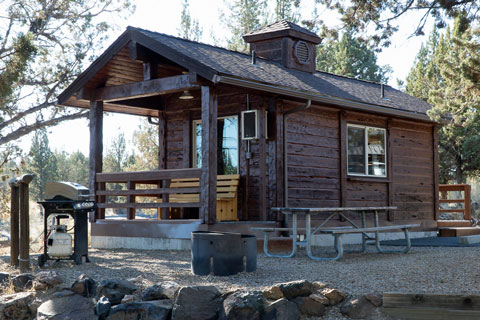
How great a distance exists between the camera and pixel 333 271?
8.00 m

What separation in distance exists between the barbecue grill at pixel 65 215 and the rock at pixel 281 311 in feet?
13.0

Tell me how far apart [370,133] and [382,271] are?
23.3 ft

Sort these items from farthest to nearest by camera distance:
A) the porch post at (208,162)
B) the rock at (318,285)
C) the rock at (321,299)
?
the porch post at (208,162) < the rock at (318,285) < the rock at (321,299)

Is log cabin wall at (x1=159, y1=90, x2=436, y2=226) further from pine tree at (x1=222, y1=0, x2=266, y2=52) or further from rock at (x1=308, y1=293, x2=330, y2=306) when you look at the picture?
pine tree at (x1=222, y1=0, x2=266, y2=52)

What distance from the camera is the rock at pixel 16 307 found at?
7.04 m

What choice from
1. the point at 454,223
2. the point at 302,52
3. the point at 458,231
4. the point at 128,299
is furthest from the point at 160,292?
the point at 454,223

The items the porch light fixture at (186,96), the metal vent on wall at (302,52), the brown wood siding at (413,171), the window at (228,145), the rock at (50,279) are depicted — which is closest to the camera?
the rock at (50,279)

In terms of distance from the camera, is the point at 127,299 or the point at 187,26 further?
the point at 187,26

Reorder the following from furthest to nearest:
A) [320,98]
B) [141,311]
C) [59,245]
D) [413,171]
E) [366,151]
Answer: [413,171], [366,151], [320,98], [59,245], [141,311]

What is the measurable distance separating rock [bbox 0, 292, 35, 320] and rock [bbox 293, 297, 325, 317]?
3.08 m

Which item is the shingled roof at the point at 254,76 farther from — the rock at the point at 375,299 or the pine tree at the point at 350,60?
the pine tree at the point at 350,60

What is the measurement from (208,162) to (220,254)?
322cm

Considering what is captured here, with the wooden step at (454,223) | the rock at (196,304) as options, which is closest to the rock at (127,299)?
the rock at (196,304)

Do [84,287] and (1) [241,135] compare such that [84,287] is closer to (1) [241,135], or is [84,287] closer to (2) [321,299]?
(2) [321,299]
